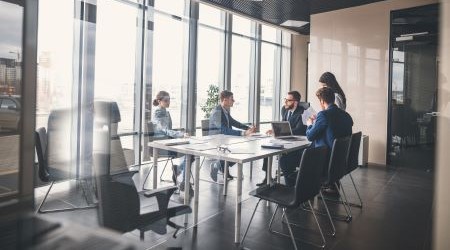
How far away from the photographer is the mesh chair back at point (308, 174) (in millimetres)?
2400

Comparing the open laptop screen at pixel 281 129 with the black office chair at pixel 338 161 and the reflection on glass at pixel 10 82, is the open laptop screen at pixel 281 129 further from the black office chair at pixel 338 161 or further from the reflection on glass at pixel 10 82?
the reflection on glass at pixel 10 82

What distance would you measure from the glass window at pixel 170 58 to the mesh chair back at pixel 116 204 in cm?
442

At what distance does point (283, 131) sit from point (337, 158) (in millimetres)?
1182

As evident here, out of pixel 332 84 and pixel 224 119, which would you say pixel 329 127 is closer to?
pixel 332 84

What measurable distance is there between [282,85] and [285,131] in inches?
223

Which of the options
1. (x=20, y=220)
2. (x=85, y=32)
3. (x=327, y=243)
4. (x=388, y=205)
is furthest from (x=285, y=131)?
(x=20, y=220)

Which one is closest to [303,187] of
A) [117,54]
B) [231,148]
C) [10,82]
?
[231,148]

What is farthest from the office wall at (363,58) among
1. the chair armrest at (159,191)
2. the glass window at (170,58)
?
the chair armrest at (159,191)

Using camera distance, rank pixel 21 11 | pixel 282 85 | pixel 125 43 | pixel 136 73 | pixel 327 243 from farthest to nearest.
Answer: pixel 282 85 → pixel 136 73 → pixel 125 43 → pixel 327 243 → pixel 21 11

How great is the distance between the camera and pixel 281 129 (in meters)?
4.25

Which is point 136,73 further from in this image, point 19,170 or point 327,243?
point 19,170

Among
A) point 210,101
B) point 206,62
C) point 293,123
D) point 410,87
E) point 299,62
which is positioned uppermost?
point 299,62

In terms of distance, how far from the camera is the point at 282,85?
976 cm

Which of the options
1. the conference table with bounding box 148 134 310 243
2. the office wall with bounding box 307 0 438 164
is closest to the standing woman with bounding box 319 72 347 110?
the conference table with bounding box 148 134 310 243
